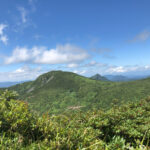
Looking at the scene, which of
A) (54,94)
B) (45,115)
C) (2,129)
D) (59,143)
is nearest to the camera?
(59,143)

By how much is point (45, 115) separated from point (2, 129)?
5.40 feet

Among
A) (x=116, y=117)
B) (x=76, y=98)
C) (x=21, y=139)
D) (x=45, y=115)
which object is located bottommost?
(x=76, y=98)

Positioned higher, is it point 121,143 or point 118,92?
point 121,143

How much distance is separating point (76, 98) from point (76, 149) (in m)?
169

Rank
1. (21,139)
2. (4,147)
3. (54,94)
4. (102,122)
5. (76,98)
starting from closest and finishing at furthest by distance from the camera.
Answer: (4,147) → (21,139) → (102,122) → (76,98) → (54,94)

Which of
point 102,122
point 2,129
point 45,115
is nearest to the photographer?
point 2,129

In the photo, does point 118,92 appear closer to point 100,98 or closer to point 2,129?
point 100,98

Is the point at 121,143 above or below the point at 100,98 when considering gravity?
above

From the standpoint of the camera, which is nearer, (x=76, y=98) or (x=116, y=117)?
(x=116, y=117)

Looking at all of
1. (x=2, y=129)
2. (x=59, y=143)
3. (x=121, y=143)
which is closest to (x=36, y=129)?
(x=2, y=129)

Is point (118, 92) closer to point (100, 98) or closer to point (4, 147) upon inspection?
point (100, 98)

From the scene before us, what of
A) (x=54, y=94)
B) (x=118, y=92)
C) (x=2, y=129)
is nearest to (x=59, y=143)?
(x=2, y=129)

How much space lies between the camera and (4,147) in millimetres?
3285

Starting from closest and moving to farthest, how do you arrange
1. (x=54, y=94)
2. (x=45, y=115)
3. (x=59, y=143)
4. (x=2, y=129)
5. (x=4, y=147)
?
(x=4, y=147), (x=59, y=143), (x=2, y=129), (x=45, y=115), (x=54, y=94)
